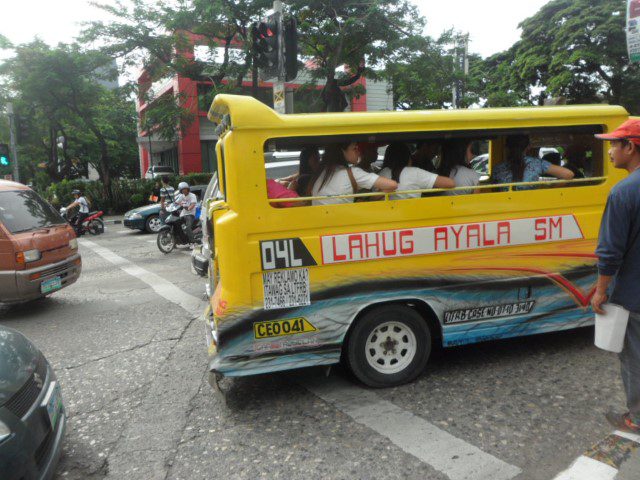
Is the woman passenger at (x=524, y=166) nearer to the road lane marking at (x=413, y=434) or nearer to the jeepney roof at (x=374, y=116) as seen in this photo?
the jeepney roof at (x=374, y=116)

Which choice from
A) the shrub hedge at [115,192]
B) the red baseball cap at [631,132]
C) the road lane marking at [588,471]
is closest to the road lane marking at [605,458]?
the road lane marking at [588,471]

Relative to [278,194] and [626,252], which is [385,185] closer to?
[278,194]

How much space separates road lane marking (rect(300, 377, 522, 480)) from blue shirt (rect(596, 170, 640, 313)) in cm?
122

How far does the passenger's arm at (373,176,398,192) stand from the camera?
391 centimetres

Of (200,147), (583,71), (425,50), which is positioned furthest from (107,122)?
(583,71)

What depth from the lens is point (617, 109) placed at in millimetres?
4266

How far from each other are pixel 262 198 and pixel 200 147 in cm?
2475

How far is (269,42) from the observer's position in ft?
24.8

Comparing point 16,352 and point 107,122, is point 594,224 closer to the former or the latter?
point 16,352

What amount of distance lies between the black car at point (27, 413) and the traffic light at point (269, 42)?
18.1ft

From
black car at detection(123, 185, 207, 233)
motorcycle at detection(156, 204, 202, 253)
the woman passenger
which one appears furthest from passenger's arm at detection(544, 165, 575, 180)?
black car at detection(123, 185, 207, 233)

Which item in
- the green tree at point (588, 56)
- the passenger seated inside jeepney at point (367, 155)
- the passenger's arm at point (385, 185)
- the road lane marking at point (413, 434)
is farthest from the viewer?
the green tree at point (588, 56)

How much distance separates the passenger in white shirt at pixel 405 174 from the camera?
13.3 ft

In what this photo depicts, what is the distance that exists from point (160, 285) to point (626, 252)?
7031mm
